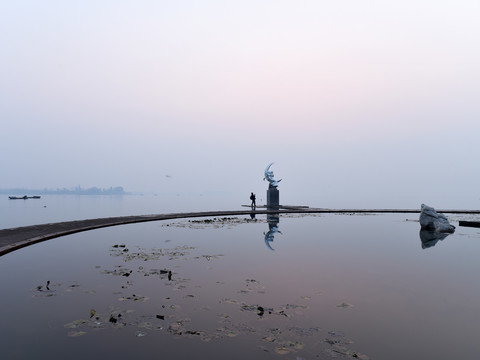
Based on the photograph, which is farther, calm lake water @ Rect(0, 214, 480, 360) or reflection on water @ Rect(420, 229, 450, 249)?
reflection on water @ Rect(420, 229, 450, 249)

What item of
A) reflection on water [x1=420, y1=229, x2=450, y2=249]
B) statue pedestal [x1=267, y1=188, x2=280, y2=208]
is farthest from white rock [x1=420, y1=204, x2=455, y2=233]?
statue pedestal [x1=267, y1=188, x2=280, y2=208]

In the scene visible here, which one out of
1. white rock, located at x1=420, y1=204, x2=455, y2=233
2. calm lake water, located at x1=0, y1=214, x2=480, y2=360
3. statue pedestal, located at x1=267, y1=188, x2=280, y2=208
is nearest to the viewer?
calm lake water, located at x1=0, y1=214, x2=480, y2=360

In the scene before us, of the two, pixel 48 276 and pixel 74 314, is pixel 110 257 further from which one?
pixel 74 314

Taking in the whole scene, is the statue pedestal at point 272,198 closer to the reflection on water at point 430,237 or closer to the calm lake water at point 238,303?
the reflection on water at point 430,237

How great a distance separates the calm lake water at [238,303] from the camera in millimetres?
6340

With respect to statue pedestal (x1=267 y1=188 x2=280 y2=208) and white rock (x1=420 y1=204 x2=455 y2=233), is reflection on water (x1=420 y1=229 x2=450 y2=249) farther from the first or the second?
statue pedestal (x1=267 y1=188 x2=280 y2=208)

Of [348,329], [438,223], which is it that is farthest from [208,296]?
[438,223]

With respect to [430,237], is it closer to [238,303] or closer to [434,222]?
[434,222]

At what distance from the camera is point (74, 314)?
25.7ft

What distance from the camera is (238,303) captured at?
870 cm

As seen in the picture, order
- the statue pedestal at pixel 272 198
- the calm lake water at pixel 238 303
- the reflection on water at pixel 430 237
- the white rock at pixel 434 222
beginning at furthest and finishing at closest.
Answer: the statue pedestal at pixel 272 198
the white rock at pixel 434 222
the reflection on water at pixel 430 237
the calm lake water at pixel 238 303

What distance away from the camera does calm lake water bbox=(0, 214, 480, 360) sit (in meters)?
6.34

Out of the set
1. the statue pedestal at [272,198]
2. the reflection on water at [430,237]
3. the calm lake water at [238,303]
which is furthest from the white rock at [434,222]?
the statue pedestal at [272,198]

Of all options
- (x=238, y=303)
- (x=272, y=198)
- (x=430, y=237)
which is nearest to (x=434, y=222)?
(x=430, y=237)
